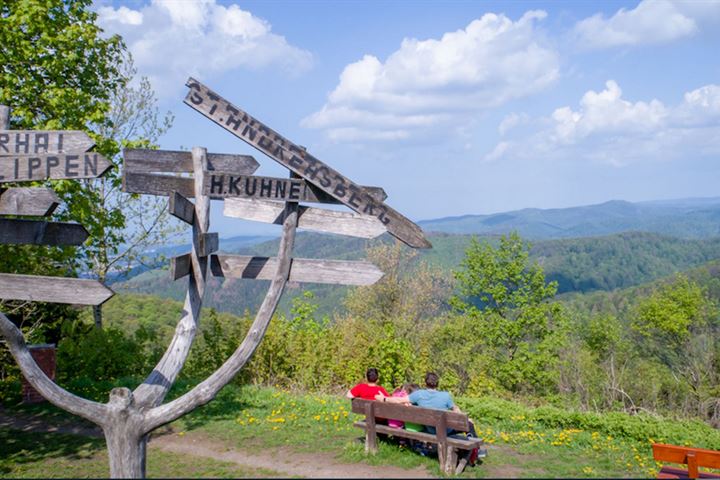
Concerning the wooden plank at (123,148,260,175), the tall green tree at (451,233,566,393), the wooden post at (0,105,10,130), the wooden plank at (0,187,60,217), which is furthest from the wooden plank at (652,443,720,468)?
the tall green tree at (451,233,566,393)

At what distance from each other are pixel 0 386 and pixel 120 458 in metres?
8.63

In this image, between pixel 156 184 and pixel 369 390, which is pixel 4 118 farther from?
pixel 369 390

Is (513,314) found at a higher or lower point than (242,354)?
lower

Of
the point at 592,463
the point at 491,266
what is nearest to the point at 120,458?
the point at 592,463

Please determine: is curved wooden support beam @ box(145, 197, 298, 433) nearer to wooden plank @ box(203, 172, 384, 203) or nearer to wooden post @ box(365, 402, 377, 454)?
wooden plank @ box(203, 172, 384, 203)

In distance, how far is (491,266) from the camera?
81.3 ft

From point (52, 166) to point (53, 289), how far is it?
120 cm

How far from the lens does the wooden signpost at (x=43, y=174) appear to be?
5410 mm

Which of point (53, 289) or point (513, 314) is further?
point (513, 314)

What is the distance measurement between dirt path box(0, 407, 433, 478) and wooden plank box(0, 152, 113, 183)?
3.66 metres

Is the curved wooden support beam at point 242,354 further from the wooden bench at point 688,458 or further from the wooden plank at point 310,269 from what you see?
the wooden bench at point 688,458

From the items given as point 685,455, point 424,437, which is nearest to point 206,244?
point 424,437

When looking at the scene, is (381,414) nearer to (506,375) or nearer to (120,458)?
(120,458)

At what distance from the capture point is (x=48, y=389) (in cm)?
529
